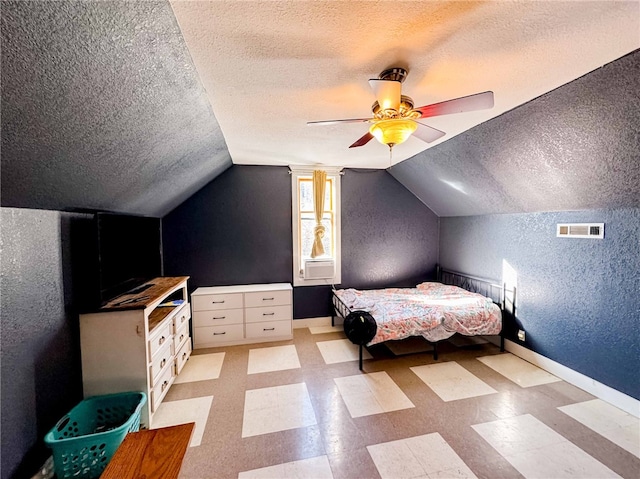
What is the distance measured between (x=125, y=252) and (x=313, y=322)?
266cm

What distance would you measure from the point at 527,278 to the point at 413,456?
2.42 metres

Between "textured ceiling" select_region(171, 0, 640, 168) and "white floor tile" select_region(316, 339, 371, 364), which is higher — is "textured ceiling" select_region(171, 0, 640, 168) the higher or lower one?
the higher one

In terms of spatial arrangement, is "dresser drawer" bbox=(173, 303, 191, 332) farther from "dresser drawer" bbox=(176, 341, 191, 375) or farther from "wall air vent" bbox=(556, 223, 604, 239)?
"wall air vent" bbox=(556, 223, 604, 239)

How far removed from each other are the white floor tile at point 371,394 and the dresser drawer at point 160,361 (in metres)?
1.62

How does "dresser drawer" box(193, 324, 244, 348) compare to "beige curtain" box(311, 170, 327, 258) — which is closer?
"dresser drawer" box(193, 324, 244, 348)

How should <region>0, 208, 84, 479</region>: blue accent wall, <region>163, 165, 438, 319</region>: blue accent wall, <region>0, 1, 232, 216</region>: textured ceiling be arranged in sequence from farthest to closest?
1. <region>163, 165, 438, 319</region>: blue accent wall
2. <region>0, 208, 84, 479</region>: blue accent wall
3. <region>0, 1, 232, 216</region>: textured ceiling

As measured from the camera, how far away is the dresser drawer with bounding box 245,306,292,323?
355cm

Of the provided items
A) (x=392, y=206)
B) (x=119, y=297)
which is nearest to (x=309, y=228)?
(x=392, y=206)

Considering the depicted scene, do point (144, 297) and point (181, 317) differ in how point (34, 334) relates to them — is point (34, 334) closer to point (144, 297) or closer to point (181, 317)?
point (144, 297)

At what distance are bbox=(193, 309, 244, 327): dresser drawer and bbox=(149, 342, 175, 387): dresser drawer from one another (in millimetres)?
713

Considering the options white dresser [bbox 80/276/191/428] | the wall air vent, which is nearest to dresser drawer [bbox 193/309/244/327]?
white dresser [bbox 80/276/191/428]

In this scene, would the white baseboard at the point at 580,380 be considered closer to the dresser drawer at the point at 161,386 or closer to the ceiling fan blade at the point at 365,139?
the ceiling fan blade at the point at 365,139

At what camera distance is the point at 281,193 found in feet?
13.3

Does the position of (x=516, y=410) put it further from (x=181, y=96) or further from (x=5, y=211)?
(x=5, y=211)
